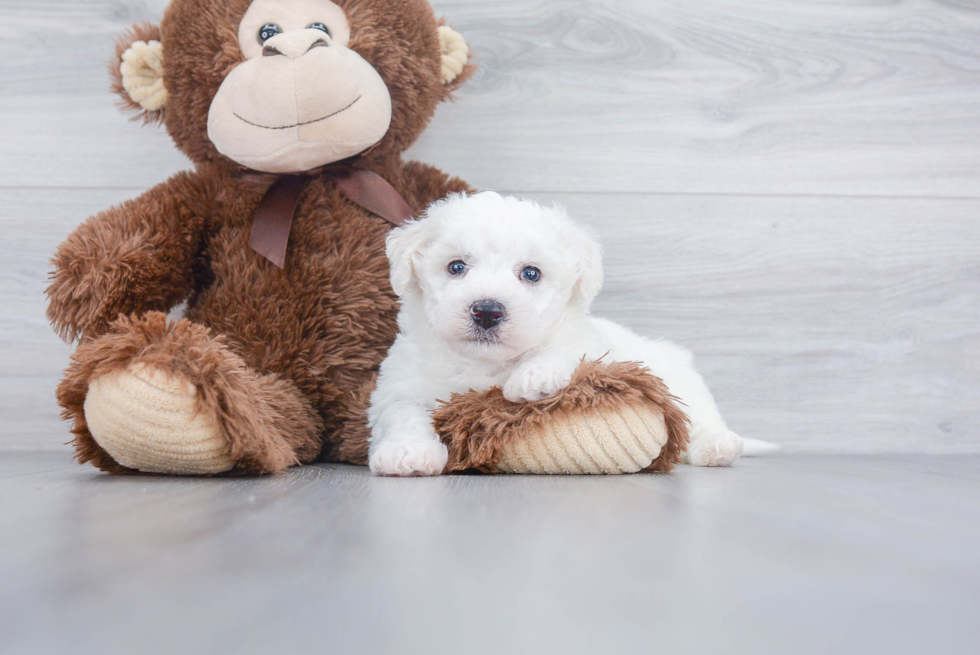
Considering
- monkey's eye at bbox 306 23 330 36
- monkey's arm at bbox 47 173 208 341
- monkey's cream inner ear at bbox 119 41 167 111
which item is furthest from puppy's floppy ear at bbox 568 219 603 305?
monkey's cream inner ear at bbox 119 41 167 111

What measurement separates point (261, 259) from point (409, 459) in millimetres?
509

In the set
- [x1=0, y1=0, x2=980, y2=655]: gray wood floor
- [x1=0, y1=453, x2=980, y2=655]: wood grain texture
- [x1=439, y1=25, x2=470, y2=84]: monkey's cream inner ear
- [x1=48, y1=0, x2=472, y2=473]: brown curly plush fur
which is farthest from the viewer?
[x1=0, y1=0, x2=980, y2=655]: gray wood floor

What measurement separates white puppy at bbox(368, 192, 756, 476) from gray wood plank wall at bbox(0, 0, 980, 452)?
474 mm

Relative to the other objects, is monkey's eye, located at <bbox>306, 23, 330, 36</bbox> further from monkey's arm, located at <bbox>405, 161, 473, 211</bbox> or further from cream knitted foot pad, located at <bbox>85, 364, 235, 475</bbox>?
cream knitted foot pad, located at <bbox>85, 364, 235, 475</bbox>

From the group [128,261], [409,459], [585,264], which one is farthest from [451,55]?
[409,459]

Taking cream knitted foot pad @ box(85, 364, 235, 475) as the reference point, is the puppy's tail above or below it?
below

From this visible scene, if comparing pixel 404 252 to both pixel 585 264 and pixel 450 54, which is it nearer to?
pixel 585 264

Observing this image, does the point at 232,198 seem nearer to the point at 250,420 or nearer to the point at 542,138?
the point at 250,420

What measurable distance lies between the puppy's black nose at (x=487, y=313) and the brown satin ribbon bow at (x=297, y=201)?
365 mm

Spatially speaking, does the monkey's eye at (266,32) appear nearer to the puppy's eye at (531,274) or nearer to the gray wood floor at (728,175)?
the gray wood floor at (728,175)

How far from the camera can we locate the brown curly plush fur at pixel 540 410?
0.96 m

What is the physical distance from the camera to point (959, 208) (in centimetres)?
167

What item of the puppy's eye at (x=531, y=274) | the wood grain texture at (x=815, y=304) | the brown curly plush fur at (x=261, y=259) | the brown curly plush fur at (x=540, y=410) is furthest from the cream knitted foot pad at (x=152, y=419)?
the wood grain texture at (x=815, y=304)

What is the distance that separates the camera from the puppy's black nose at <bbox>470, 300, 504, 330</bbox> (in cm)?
103
